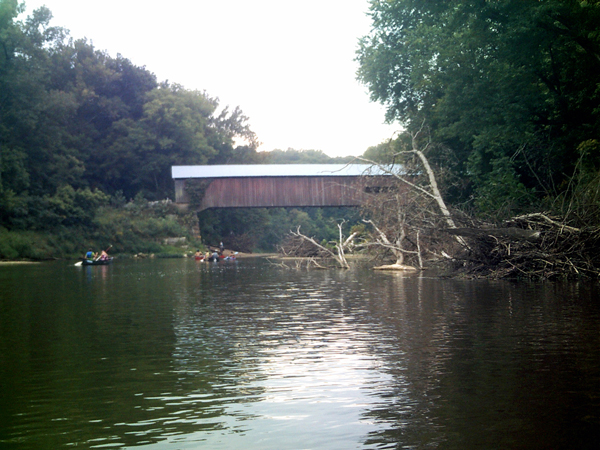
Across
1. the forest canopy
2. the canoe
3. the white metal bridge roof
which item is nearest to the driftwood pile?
the canoe

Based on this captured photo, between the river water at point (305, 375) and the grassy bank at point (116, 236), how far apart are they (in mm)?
32449

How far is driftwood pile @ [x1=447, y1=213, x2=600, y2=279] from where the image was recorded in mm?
17578

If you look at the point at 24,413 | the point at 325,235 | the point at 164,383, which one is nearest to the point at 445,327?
the point at 164,383

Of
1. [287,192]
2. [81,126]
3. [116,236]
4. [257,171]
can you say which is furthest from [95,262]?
[81,126]

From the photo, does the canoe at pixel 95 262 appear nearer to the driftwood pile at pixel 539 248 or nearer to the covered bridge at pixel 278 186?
the covered bridge at pixel 278 186

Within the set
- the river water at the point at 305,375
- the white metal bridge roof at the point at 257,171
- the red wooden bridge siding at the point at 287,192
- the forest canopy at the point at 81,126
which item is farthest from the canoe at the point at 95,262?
the river water at the point at 305,375

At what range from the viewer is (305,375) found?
281 inches

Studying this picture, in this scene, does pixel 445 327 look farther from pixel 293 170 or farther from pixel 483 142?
pixel 293 170

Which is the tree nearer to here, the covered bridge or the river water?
the river water

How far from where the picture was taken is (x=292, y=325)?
10844mm

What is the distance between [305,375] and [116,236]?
48296mm

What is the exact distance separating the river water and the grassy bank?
3245cm

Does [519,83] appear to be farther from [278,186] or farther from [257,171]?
[257,171]

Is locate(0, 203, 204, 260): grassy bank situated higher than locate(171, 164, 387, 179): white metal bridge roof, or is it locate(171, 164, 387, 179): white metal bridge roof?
locate(171, 164, 387, 179): white metal bridge roof
